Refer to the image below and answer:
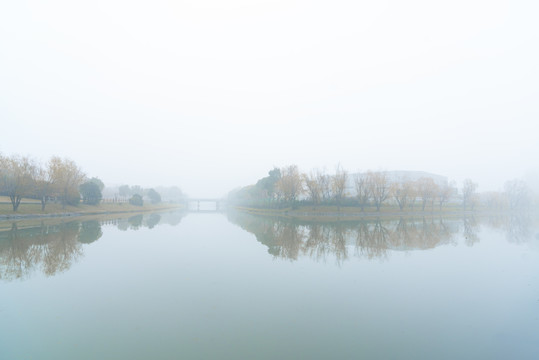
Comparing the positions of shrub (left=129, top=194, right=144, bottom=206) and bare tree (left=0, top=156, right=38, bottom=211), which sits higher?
bare tree (left=0, top=156, right=38, bottom=211)

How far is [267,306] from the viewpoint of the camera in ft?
21.2

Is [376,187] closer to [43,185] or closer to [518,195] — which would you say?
[518,195]

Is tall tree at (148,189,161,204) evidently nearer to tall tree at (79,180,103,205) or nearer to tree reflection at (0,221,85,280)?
tall tree at (79,180,103,205)

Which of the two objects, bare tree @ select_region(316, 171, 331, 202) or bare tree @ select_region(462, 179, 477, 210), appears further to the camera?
bare tree @ select_region(462, 179, 477, 210)

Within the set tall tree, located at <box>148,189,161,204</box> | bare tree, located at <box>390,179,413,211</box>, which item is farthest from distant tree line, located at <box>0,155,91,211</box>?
bare tree, located at <box>390,179,413,211</box>

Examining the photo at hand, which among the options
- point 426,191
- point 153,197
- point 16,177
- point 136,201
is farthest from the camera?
point 153,197

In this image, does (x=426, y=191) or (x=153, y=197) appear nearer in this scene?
(x=426, y=191)

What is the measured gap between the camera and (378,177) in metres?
51.3

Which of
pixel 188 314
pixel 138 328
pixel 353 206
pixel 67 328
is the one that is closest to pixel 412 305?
pixel 188 314

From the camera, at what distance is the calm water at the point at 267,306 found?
4.63 metres

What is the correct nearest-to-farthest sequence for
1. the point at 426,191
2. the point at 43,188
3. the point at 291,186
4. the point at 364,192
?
the point at 43,188 → the point at 364,192 → the point at 291,186 → the point at 426,191

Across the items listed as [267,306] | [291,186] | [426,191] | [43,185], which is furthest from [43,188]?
[426,191]

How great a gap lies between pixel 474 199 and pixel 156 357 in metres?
81.8

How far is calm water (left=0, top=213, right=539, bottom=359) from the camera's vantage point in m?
4.63
